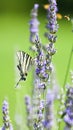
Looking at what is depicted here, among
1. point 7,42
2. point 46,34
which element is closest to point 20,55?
point 46,34

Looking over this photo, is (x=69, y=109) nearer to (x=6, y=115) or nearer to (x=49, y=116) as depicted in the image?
(x=49, y=116)

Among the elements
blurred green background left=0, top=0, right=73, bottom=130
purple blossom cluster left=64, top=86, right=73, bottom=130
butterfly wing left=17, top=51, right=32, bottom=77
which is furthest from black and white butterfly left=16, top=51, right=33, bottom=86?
blurred green background left=0, top=0, right=73, bottom=130

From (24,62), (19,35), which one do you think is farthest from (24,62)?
(19,35)

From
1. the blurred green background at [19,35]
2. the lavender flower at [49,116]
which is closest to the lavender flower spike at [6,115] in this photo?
the lavender flower at [49,116]

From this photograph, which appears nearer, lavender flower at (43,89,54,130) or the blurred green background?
lavender flower at (43,89,54,130)

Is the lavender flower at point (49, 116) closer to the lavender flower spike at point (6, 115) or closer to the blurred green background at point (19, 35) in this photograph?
the lavender flower spike at point (6, 115)

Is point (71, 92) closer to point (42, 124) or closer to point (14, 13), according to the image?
point (42, 124)

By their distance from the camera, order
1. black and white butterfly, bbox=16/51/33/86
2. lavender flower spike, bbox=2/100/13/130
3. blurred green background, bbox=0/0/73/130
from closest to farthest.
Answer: lavender flower spike, bbox=2/100/13/130 → black and white butterfly, bbox=16/51/33/86 → blurred green background, bbox=0/0/73/130

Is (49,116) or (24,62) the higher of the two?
(24,62)

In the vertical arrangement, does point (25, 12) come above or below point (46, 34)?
below

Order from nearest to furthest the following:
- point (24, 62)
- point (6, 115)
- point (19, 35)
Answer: point (6, 115), point (24, 62), point (19, 35)

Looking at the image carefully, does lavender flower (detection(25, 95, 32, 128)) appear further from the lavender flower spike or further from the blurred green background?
the blurred green background
